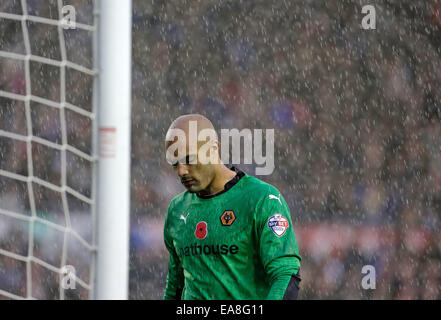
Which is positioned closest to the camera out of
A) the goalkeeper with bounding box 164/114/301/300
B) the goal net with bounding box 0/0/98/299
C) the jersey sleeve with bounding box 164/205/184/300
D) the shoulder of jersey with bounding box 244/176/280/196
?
the goalkeeper with bounding box 164/114/301/300

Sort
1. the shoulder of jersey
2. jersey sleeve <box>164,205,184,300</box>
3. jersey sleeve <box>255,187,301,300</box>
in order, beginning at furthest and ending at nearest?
jersey sleeve <box>164,205,184,300</box> → the shoulder of jersey → jersey sleeve <box>255,187,301,300</box>

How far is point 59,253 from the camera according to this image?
20.5ft

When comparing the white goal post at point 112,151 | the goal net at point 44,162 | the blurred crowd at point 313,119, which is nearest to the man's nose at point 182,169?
the white goal post at point 112,151

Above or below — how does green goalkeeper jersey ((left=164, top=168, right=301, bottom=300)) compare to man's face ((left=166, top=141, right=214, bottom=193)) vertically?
below

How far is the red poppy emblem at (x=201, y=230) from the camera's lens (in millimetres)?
2980

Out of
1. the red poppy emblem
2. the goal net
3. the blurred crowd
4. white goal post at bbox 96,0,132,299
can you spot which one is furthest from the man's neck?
the blurred crowd

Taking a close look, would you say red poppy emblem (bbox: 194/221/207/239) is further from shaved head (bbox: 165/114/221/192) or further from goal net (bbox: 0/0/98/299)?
goal net (bbox: 0/0/98/299)

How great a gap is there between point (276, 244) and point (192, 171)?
394 millimetres

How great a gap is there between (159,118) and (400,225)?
2.08 metres

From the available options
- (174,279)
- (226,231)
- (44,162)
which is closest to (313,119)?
(44,162)

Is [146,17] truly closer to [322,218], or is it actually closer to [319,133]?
[319,133]

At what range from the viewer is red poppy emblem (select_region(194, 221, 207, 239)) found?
2980mm

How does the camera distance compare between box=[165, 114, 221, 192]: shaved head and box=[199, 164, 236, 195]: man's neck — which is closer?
box=[165, 114, 221, 192]: shaved head
